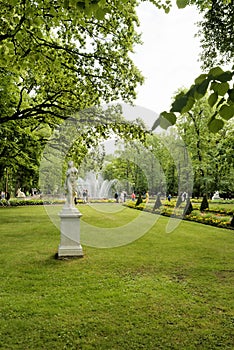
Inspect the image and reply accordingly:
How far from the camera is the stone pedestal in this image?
346 inches

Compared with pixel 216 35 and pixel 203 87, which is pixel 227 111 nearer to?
pixel 203 87

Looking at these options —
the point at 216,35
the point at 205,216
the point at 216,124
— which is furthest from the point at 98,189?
the point at 216,124

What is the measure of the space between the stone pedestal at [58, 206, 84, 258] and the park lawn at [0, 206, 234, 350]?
0.33m

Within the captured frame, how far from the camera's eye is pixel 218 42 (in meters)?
11.7

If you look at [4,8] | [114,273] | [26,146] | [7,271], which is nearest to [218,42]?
[4,8]

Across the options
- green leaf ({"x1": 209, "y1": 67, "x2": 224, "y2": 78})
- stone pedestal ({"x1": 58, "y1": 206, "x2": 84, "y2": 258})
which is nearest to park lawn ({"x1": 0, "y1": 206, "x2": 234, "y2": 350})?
stone pedestal ({"x1": 58, "y1": 206, "x2": 84, "y2": 258})

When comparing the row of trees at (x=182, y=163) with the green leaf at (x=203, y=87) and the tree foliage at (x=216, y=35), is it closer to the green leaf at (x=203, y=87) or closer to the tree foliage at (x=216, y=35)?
the tree foliage at (x=216, y=35)

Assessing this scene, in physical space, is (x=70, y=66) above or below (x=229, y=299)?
above

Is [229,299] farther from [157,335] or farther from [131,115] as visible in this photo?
[131,115]

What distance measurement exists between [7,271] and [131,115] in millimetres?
7203

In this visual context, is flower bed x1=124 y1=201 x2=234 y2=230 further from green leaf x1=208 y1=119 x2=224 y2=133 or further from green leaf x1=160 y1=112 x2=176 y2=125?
green leaf x1=160 y1=112 x2=176 y2=125

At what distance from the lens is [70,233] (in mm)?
8859

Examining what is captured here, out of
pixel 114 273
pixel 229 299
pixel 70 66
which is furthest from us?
pixel 70 66

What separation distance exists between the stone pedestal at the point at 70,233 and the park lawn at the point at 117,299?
1.08 ft
